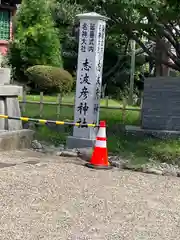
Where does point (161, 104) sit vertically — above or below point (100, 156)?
above

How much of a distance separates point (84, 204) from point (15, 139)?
3.77 metres

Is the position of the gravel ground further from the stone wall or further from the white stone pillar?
the stone wall

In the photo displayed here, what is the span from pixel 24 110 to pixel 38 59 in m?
8.26

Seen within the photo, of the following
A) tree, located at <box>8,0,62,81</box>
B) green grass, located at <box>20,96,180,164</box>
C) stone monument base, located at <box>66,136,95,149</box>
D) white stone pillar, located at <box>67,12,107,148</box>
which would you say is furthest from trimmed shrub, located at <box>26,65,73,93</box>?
stone monument base, located at <box>66,136,95,149</box>

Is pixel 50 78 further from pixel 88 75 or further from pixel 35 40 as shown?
pixel 88 75

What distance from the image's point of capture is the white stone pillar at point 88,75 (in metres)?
9.82

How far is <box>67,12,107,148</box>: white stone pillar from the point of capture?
9820 millimetres

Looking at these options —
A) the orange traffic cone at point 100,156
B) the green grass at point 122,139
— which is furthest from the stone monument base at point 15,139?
the orange traffic cone at point 100,156

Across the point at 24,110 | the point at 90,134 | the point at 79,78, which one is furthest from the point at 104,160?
the point at 24,110

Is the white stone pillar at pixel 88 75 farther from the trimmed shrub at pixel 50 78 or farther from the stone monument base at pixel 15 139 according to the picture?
the trimmed shrub at pixel 50 78

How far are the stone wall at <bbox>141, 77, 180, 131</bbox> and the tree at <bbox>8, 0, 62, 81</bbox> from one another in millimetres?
12376

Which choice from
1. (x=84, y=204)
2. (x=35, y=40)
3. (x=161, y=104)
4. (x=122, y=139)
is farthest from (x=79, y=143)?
(x=35, y=40)

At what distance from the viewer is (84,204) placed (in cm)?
566

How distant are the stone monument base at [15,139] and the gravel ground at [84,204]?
89 centimetres
